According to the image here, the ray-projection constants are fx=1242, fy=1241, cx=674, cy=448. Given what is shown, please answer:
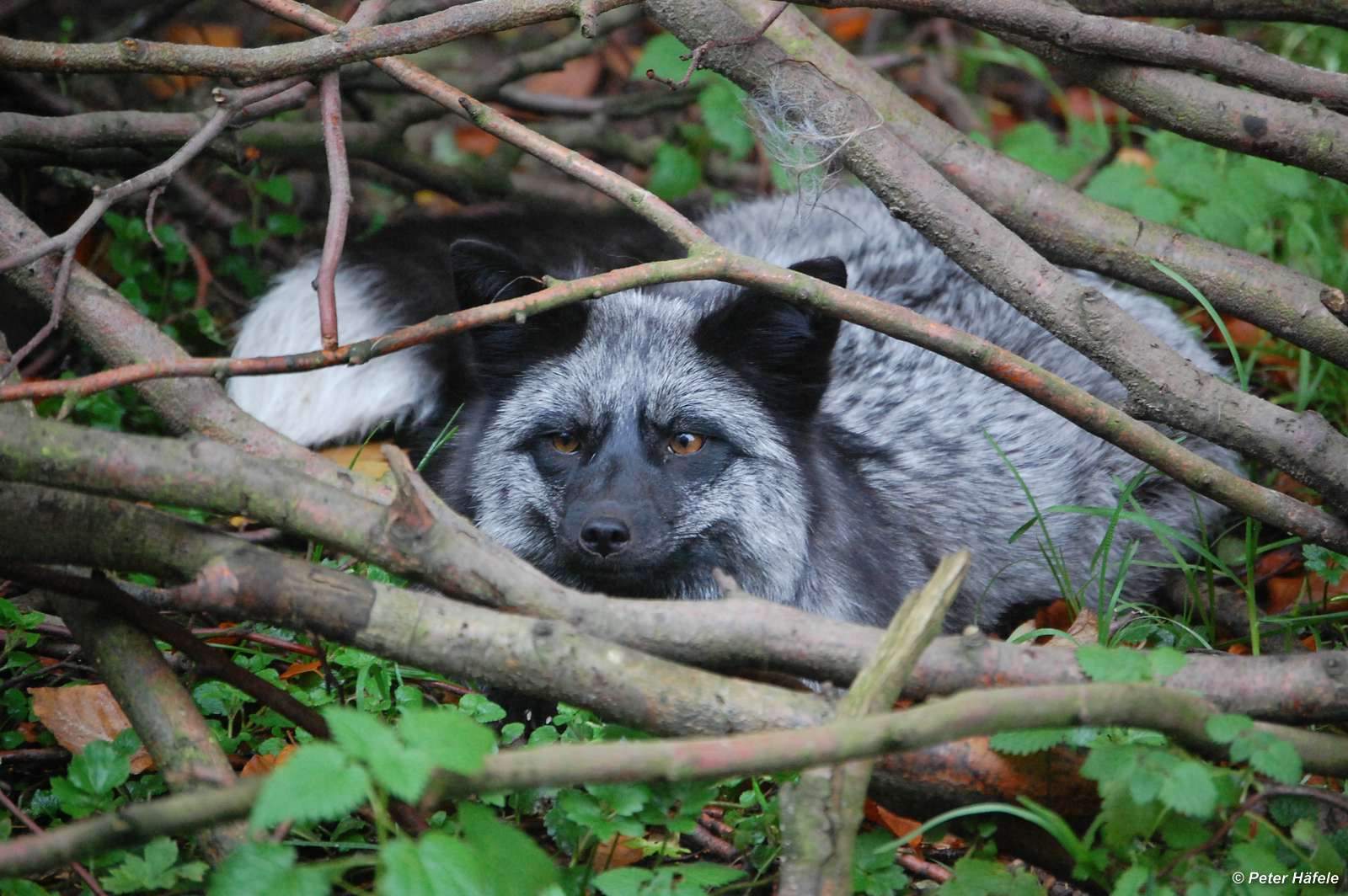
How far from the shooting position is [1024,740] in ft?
8.04

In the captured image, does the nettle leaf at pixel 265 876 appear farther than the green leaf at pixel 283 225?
No

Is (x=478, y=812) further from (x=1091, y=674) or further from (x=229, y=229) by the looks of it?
(x=229, y=229)

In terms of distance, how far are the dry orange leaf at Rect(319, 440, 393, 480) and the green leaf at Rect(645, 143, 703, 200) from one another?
200 centimetres

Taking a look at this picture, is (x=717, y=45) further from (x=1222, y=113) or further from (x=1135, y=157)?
(x=1135, y=157)

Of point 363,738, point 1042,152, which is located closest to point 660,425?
point 363,738

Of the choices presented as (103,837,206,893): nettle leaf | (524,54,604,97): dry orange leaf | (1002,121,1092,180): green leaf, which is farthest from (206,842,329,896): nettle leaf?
(524,54,604,97): dry orange leaf

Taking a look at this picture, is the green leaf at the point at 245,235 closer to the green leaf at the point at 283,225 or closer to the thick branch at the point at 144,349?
the green leaf at the point at 283,225

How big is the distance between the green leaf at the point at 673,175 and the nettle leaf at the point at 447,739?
4126mm

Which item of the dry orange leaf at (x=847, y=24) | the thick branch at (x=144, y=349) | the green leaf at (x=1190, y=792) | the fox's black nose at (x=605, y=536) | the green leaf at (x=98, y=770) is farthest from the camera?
the dry orange leaf at (x=847, y=24)

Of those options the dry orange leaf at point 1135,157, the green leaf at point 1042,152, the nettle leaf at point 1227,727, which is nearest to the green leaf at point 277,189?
the green leaf at point 1042,152

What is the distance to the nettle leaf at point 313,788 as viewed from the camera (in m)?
1.92

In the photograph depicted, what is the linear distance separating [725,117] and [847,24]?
2.78m

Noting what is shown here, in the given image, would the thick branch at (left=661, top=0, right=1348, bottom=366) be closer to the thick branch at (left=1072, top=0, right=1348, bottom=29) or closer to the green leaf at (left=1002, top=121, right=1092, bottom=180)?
the thick branch at (left=1072, top=0, right=1348, bottom=29)

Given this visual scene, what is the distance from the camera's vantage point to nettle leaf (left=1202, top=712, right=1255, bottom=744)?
7.63ft
